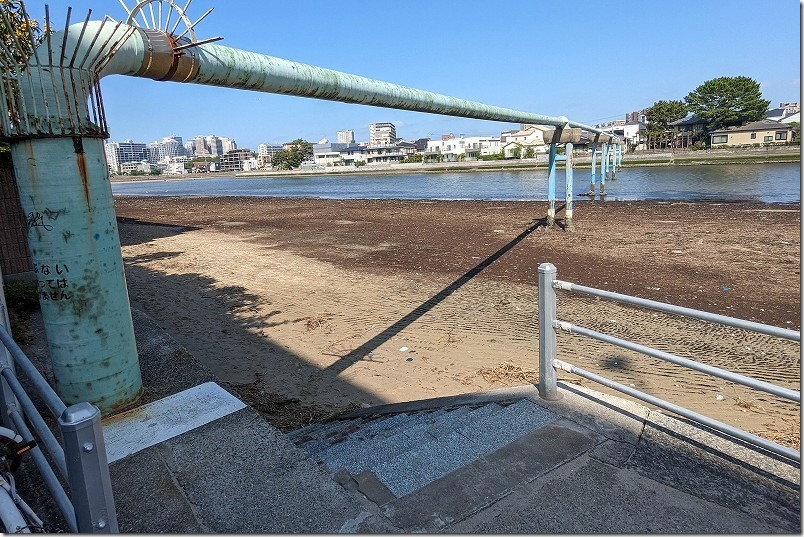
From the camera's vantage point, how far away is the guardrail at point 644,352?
246 cm

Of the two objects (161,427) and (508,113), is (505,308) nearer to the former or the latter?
(508,113)

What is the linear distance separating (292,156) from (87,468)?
158m

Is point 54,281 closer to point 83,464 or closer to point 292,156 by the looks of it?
point 83,464

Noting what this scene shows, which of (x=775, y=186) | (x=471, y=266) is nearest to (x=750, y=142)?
(x=775, y=186)

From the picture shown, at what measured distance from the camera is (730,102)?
82.8 m

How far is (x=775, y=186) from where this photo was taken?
98.2 feet

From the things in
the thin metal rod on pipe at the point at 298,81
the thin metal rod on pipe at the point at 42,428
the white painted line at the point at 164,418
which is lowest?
the white painted line at the point at 164,418

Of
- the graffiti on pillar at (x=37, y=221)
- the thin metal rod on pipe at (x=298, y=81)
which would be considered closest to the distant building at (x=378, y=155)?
the thin metal rod on pipe at (x=298, y=81)

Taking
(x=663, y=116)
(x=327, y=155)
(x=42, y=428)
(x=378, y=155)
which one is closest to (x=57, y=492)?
(x=42, y=428)

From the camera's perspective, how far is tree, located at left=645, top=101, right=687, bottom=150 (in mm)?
85312

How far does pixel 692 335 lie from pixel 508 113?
13.0 feet

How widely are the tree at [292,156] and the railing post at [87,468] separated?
157 m

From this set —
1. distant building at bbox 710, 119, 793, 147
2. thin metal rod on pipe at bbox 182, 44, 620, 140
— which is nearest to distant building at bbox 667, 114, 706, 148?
distant building at bbox 710, 119, 793, 147

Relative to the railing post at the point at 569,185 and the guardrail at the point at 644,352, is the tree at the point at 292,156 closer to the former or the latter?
the railing post at the point at 569,185
